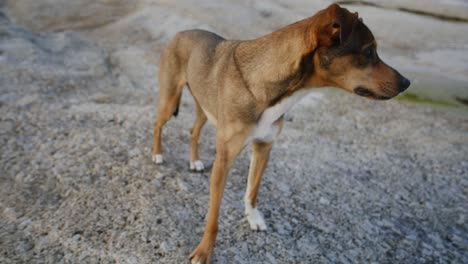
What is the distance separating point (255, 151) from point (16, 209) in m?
2.65

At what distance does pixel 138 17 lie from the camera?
470 inches

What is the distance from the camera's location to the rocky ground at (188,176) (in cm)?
439

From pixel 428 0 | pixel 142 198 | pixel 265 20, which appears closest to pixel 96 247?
pixel 142 198

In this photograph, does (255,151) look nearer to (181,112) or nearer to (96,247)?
(96,247)

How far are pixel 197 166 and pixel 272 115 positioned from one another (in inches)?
89.6

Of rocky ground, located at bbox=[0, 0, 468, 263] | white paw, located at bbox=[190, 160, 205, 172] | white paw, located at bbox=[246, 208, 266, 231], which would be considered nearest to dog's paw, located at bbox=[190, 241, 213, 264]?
rocky ground, located at bbox=[0, 0, 468, 263]

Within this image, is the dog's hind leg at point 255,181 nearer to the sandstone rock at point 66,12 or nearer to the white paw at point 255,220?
the white paw at point 255,220

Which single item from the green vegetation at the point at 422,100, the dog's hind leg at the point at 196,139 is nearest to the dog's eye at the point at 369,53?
the dog's hind leg at the point at 196,139

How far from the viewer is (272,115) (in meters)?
3.68

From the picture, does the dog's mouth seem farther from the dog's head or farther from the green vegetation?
the green vegetation

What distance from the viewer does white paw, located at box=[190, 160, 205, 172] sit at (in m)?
5.69

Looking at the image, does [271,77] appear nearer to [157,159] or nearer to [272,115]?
[272,115]

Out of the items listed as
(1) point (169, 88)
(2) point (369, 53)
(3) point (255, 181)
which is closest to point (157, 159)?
(1) point (169, 88)

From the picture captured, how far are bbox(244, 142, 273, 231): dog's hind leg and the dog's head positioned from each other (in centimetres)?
112
